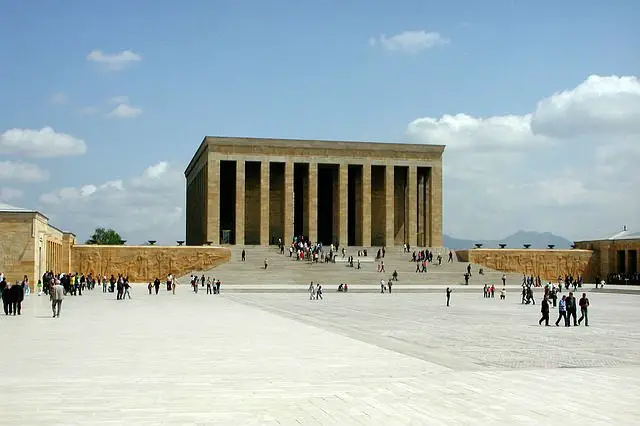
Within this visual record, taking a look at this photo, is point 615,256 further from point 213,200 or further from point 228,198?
point 228,198

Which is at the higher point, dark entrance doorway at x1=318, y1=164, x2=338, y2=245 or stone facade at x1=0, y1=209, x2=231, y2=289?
dark entrance doorway at x1=318, y1=164, x2=338, y2=245

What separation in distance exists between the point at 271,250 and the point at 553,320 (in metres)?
35.1

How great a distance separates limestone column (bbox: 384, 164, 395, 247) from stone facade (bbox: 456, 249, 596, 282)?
652 centimetres

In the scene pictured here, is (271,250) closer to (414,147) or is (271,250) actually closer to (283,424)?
(414,147)

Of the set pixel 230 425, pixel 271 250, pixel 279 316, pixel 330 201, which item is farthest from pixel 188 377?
pixel 330 201

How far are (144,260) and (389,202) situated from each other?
813 inches

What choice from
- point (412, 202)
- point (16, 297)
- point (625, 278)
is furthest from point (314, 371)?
point (412, 202)

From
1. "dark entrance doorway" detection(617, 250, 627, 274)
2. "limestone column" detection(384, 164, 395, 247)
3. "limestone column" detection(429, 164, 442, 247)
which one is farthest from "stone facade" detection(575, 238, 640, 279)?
"limestone column" detection(384, 164, 395, 247)

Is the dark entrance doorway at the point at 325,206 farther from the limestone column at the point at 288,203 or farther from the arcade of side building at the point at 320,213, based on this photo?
the limestone column at the point at 288,203

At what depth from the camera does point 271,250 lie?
56.8 meters

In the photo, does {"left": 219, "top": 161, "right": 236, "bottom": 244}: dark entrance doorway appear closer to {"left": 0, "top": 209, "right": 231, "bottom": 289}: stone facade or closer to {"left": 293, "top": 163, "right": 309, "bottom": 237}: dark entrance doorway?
{"left": 293, "top": 163, "right": 309, "bottom": 237}: dark entrance doorway

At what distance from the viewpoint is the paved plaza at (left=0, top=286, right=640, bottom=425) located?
848 cm

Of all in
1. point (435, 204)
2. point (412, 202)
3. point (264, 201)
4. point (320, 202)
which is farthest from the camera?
A: point (320, 202)

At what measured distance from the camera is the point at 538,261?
59719 mm
